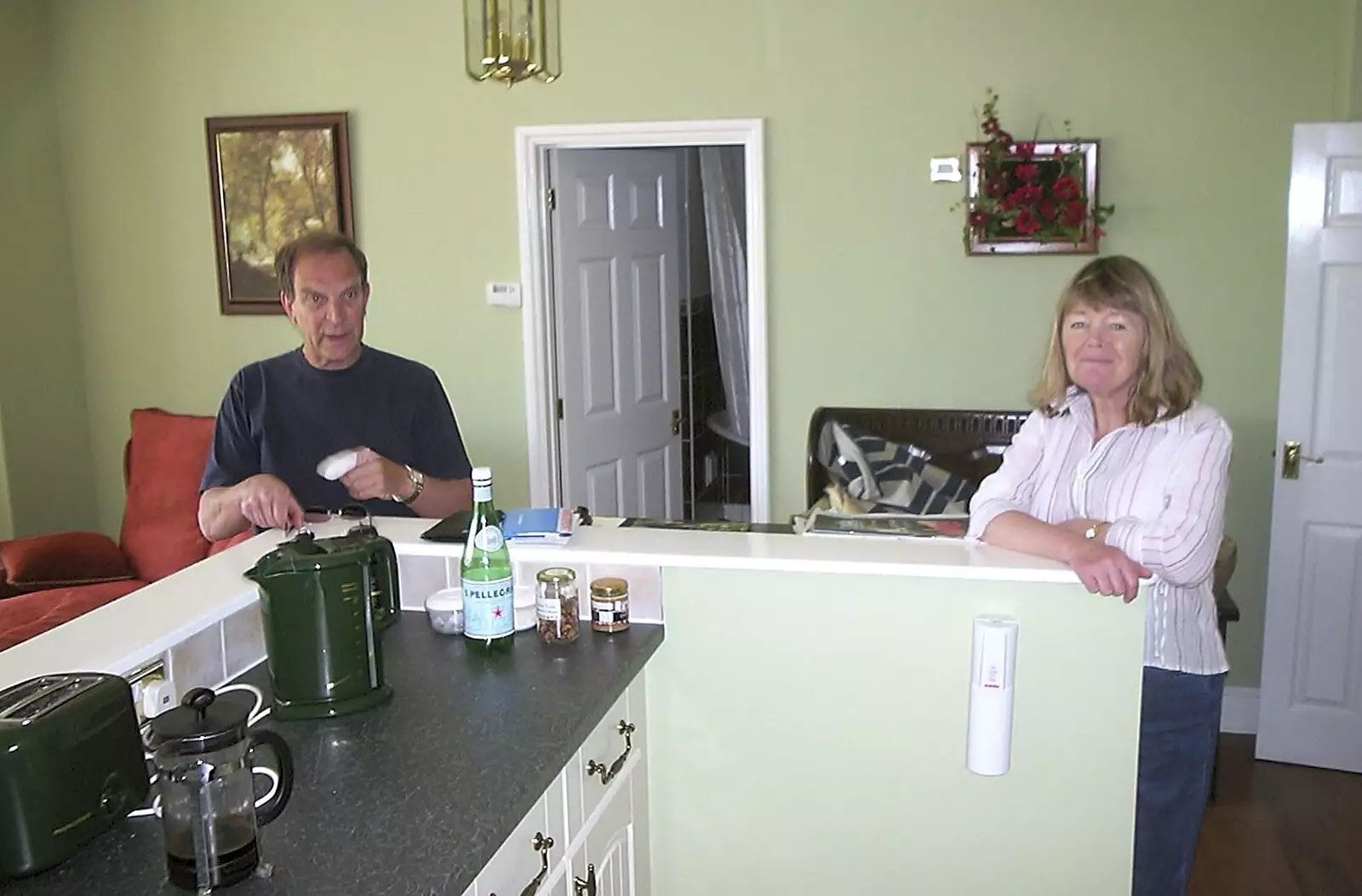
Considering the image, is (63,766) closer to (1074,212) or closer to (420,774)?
(420,774)

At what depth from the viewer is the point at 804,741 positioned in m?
2.00

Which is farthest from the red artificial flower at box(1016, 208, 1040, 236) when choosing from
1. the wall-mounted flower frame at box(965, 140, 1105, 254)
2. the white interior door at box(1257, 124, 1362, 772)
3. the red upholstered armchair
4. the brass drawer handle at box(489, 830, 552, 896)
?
the brass drawer handle at box(489, 830, 552, 896)

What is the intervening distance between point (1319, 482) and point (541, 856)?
2710mm

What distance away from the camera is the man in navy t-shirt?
2371 mm

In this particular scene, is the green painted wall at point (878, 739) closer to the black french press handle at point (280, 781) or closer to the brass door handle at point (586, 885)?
the brass door handle at point (586, 885)

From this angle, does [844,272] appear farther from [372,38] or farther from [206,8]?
[206,8]

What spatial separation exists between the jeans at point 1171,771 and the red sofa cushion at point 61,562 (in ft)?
10.1

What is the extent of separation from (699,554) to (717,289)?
2.89 metres

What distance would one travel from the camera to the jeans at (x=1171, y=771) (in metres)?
1.94

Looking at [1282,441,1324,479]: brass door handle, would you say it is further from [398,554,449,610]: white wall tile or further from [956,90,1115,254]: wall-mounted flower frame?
[398,554,449,610]: white wall tile

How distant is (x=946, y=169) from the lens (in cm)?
378

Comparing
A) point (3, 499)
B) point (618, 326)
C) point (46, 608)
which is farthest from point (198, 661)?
point (3, 499)

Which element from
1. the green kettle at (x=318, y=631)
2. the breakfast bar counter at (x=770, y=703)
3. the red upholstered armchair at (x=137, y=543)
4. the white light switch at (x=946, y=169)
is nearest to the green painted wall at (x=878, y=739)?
the breakfast bar counter at (x=770, y=703)

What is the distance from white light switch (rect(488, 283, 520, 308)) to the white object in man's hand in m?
1.99
